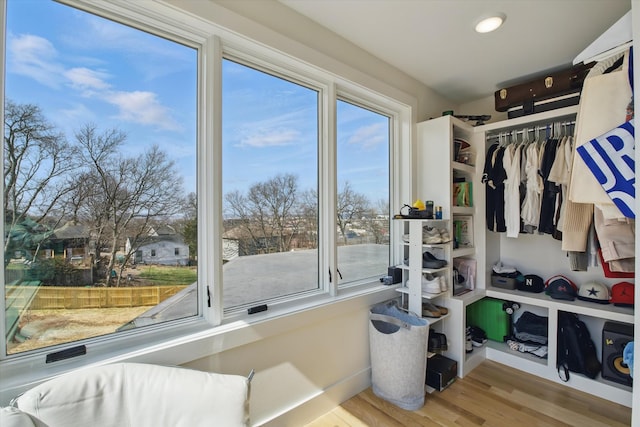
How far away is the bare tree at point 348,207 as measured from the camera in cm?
222

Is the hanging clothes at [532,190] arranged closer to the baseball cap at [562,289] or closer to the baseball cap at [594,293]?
the baseball cap at [562,289]

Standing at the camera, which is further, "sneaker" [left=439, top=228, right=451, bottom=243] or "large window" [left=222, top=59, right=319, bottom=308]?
"sneaker" [left=439, top=228, right=451, bottom=243]

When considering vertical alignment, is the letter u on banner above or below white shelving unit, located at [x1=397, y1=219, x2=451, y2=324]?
above

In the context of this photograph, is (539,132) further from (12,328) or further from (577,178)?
(12,328)

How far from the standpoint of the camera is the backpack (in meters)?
2.15

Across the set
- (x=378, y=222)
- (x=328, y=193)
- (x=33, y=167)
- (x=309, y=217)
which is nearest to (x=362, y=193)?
(x=378, y=222)

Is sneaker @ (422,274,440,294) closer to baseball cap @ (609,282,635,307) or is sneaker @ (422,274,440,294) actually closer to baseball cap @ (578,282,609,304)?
baseball cap @ (578,282,609,304)

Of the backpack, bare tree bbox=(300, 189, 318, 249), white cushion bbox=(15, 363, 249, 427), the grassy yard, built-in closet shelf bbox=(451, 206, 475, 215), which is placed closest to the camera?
white cushion bbox=(15, 363, 249, 427)

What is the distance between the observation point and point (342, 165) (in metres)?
2.26

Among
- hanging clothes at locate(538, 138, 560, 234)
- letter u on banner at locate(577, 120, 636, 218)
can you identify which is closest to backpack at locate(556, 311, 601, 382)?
hanging clothes at locate(538, 138, 560, 234)

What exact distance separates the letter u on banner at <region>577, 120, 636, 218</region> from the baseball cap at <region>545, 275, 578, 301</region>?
1.62m

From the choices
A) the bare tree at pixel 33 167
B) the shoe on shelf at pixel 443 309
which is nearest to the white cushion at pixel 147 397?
the bare tree at pixel 33 167

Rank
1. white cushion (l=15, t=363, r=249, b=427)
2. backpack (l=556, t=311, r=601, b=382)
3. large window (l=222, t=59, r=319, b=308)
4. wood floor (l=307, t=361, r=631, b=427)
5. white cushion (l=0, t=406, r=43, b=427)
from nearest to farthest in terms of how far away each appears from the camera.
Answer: white cushion (l=0, t=406, r=43, b=427), white cushion (l=15, t=363, r=249, b=427), large window (l=222, t=59, r=319, b=308), wood floor (l=307, t=361, r=631, b=427), backpack (l=556, t=311, r=601, b=382)

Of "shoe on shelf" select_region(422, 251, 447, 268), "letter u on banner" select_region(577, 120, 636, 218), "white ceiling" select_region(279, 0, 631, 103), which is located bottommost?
"shoe on shelf" select_region(422, 251, 447, 268)
